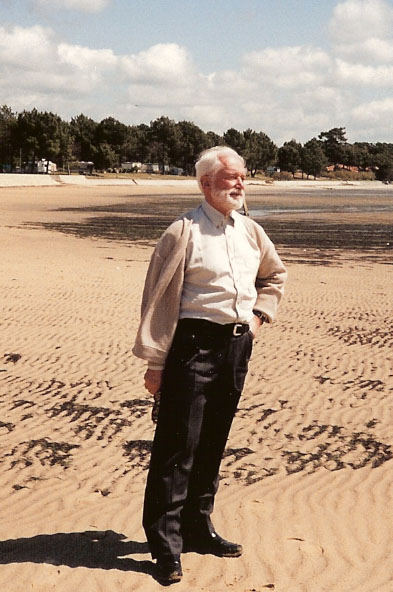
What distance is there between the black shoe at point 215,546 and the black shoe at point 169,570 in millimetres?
340

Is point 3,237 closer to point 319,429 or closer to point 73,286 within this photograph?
point 73,286

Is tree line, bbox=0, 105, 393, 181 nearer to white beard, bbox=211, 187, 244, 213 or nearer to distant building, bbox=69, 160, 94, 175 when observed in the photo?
distant building, bbox=69, 160, 94, 175

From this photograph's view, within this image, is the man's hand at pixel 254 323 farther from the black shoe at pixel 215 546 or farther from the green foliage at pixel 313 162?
the green foliage at pixel 313 162

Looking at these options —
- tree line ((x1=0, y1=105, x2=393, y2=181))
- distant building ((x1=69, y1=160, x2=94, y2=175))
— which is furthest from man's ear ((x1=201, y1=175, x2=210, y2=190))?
distant building ((x1=69, y1=160, x2=94, y2=175))

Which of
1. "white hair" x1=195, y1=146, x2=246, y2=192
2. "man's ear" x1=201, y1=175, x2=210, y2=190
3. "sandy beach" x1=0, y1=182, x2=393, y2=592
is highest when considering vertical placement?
"white hair" x1=195, y1=146, x2=246, y2=192

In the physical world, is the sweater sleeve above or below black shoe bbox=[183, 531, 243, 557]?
above

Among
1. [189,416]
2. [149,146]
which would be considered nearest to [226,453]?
[189,416]

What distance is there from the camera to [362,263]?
21406mm

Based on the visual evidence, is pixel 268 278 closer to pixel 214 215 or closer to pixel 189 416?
pixel 214 215

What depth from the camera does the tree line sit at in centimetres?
10056

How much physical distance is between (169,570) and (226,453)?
7.64ft

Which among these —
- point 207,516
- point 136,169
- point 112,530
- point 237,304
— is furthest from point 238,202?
point 136,169

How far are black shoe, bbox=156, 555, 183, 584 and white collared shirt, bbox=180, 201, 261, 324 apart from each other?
4.16 feet

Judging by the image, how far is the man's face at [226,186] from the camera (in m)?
4.00
